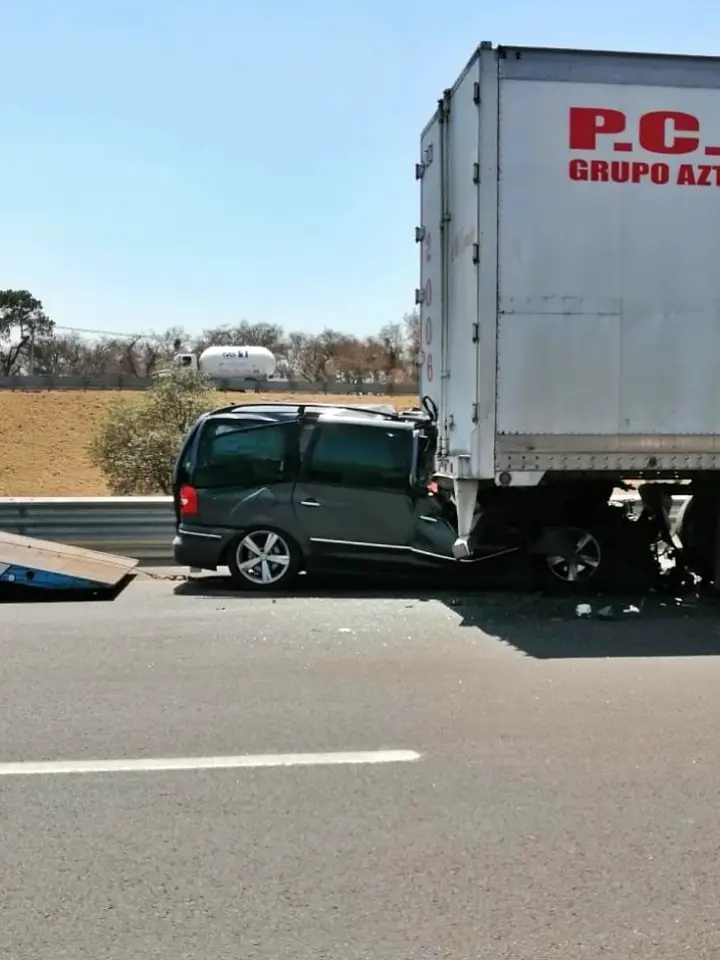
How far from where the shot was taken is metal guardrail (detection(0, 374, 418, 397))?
69312mm

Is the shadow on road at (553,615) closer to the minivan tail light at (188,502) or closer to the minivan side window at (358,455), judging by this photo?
the minivan tail light at (188,502)

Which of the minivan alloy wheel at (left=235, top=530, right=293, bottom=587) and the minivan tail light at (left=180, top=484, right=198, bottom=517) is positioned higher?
the minivan tail light at (left=180, top=484, right=198, bottom=517)

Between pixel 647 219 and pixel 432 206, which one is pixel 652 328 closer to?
pixel 647 219

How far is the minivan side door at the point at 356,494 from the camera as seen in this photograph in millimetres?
9805

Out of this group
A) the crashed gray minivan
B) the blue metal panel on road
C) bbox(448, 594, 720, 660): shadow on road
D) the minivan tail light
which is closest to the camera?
bbox(448, 594, 720, 660): shadow on road

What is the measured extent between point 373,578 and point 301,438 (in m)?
1.58

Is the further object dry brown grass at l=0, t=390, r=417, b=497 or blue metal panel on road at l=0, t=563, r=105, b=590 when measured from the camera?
dry brown grass at l=0, t=390, r=417, b=497

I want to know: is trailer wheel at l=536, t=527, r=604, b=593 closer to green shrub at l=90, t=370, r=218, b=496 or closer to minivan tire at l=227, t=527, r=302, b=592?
minivan tire at l=227, t=527, r=302, b=592

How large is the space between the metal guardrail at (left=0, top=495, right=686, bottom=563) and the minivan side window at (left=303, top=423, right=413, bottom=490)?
2.35 m

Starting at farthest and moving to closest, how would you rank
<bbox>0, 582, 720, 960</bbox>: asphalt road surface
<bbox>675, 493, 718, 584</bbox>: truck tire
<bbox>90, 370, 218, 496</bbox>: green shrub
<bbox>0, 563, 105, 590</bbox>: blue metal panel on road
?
1. <bbox>90, 370, 218, 496</bbox>: green shrub
2. <bbox>675, 493, 718, 584</bbox>: truck tire
3. <bbox>0, 563, 105, 590</bbox>: blue metal panel on road
4. <bbox>0, 582, 720, 960</bbox>: asphalt road surface

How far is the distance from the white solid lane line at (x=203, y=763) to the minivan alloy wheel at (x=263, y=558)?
193 inches

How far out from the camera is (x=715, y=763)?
489 centimetres

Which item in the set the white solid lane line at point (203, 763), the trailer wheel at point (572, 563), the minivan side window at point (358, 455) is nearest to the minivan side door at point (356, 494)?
the minivan side window at point (358, 455)

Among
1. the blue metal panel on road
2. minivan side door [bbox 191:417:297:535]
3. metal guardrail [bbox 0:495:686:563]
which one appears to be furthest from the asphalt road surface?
metal guardrail [bbox 0:495:686:563]
